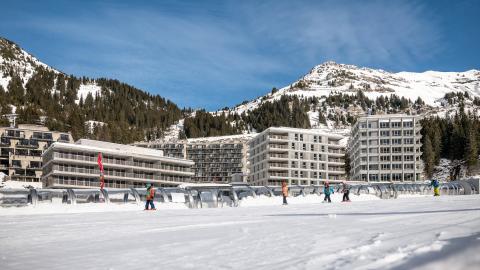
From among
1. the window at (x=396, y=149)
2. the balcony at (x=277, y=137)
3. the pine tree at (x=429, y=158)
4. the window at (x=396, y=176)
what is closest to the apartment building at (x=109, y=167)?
the balcony at (x=277, y=137)

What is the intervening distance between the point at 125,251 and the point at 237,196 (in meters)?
27.1

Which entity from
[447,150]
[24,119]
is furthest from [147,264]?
[24,119]

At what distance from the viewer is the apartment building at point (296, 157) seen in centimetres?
11344

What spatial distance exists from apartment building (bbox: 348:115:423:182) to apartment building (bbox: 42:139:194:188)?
1977 inches

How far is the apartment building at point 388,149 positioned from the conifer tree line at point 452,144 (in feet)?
42.0

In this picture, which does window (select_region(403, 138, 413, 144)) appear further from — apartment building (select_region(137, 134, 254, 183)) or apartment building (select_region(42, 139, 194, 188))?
apartment building (select_region(42, 139, 194, 188))

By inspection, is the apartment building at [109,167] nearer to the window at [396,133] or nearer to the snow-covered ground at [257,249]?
the window at [396,133]

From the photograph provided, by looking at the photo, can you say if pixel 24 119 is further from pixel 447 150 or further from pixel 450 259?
pixel 450 259

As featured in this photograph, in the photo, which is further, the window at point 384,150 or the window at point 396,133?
the window at point 396,133

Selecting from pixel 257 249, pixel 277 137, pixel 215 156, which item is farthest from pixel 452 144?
pixel 257 249

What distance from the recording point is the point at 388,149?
133 metres

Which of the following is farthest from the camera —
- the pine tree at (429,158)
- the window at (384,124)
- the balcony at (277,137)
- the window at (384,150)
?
the pine tree at (429,158)

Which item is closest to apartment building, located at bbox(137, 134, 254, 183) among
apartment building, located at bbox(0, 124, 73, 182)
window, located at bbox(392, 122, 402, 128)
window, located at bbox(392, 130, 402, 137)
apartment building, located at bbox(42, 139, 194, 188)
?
apartment building, located at bbox(0, 124, 73, 182)

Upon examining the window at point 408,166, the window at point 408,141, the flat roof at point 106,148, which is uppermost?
the window at point 408,141
